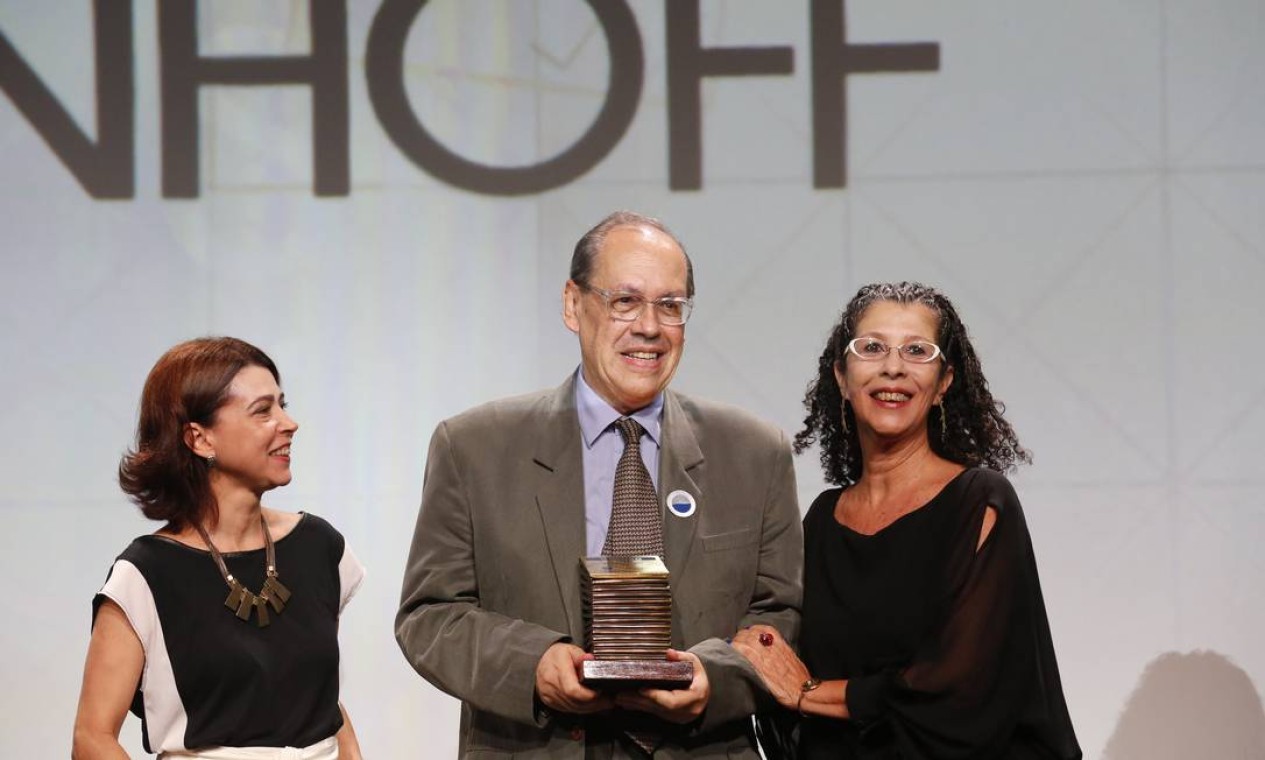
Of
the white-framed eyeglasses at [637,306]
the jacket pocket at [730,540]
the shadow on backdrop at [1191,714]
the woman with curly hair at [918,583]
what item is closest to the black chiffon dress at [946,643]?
the woman with curly hair at [918,583]

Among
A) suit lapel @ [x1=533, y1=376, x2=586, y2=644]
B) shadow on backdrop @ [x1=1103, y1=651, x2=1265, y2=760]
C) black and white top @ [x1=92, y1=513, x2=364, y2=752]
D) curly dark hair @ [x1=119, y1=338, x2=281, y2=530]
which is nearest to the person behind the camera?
suit lapel @ [x1=533, y1=376, x2=586, y2=644]

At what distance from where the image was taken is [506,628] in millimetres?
2174

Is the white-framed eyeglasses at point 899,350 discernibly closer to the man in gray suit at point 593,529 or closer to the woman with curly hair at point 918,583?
the woman with curly hair at point 918,583

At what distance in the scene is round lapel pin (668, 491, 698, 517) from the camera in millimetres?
2301

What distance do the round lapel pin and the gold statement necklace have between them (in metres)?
0.87

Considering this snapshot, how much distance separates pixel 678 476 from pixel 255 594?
0.91m

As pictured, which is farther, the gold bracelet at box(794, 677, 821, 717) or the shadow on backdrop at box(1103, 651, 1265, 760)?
the shadow on backdrop at box(1103, 651, 1265, 760)

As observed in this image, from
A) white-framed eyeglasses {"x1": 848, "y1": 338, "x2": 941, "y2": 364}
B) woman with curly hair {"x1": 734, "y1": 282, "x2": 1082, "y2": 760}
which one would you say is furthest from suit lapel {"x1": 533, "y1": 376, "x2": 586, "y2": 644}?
white-framed eyeglasses {"x1": 848, "y1": 338, "x2": 941, "y2": 364}

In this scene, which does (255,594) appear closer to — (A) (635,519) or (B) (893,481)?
(A) (635,519)

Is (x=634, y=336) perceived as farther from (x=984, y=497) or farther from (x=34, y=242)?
(x=34, y=242)

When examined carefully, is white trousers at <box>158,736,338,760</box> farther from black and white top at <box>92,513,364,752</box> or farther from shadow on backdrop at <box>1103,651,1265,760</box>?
shadow on backdrop at <box>1103,651,1265,760</box>

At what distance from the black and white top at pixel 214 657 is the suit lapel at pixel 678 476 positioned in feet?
2.74

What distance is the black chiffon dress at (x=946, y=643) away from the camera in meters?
2.31

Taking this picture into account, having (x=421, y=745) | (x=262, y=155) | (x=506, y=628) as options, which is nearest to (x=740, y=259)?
(x=262, y=155)
